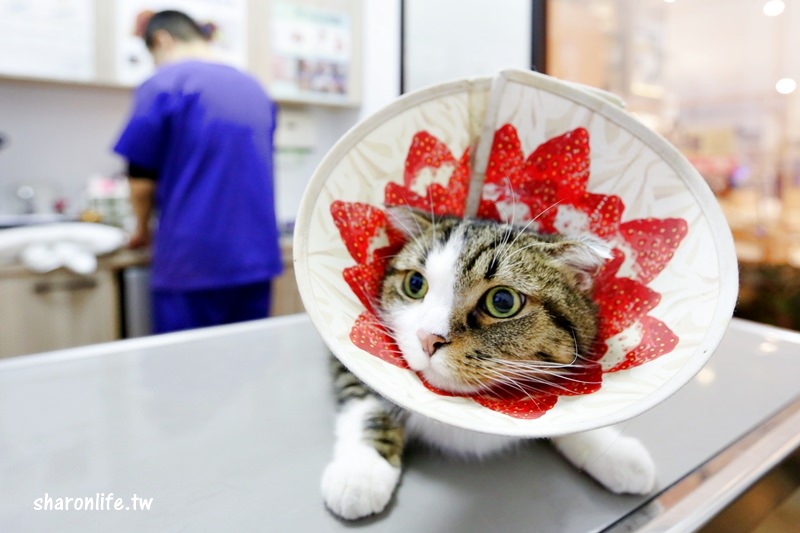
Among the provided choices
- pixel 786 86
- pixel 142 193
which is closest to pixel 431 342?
pixel 142 193

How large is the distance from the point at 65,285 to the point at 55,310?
0.30ft

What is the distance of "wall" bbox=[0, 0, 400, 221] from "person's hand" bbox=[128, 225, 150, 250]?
644 mm

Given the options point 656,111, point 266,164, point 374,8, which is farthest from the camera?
point 374,8

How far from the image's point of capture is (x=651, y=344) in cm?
43

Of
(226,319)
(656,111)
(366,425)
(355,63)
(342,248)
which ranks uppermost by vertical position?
(355,63)

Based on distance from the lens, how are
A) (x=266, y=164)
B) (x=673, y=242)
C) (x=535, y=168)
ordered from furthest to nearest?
1. (x=266, y=164)
2. (x=535, y=168)
3. (x=673, y=242)

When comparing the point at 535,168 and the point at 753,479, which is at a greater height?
the point at 535,168

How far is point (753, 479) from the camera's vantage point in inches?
20.0

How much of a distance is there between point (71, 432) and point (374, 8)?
8.37ft

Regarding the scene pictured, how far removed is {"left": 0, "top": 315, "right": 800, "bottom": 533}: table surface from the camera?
441 mm

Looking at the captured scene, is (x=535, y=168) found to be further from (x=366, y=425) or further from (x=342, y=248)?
(x=366, y=425)

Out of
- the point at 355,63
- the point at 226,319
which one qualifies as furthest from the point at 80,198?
the point at 355,63

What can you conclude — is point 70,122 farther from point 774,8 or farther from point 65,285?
point 774,8

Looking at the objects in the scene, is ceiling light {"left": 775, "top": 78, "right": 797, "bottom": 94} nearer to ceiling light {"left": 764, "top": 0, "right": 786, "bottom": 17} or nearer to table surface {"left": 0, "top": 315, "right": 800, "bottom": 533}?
ceiling light {"left": 764, "top": 0, "right": 786, "bottom": 17}
